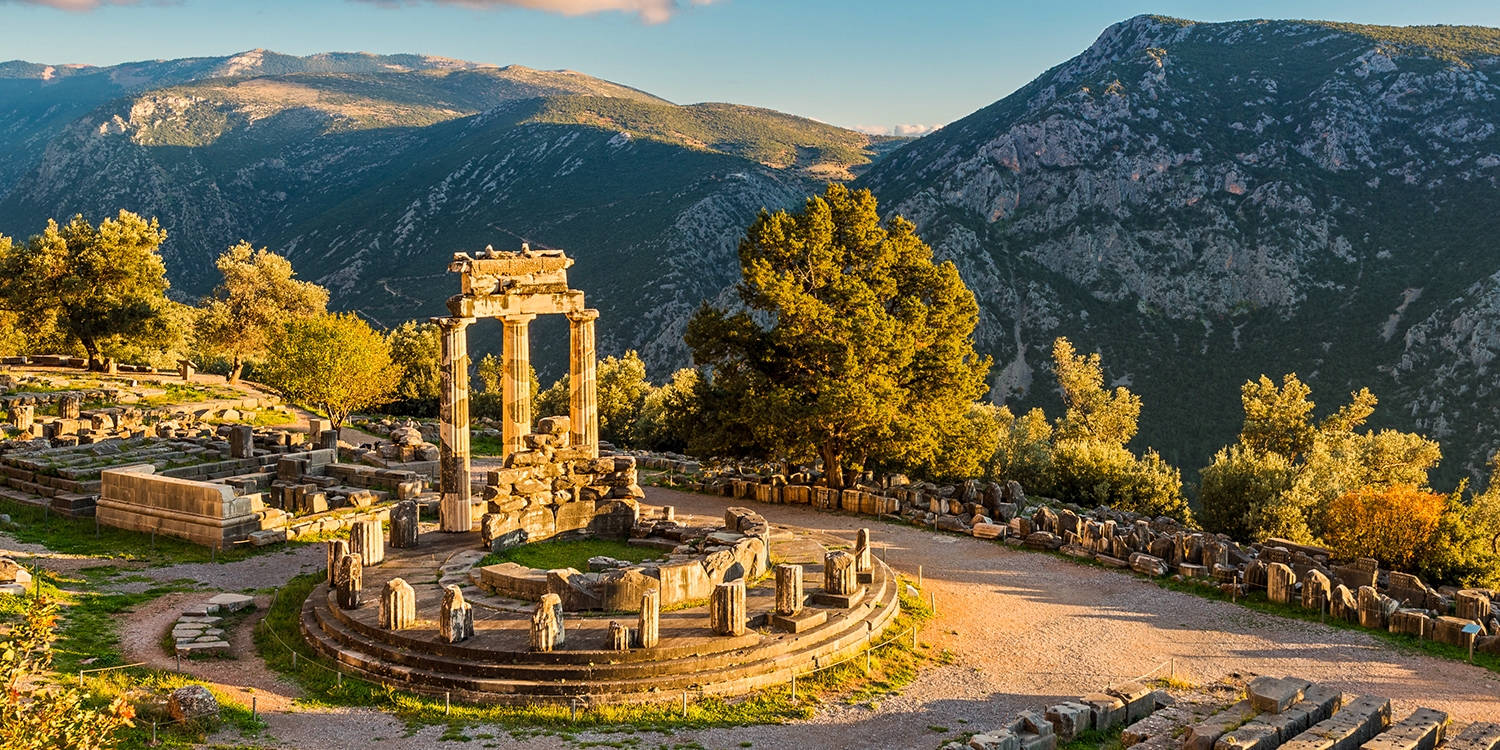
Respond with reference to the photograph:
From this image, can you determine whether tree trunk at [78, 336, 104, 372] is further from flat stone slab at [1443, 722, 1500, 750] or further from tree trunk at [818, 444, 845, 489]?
flat stone slab at [1443, 722, 1500, 750]

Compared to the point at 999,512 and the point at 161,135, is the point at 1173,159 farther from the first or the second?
the point at 161,135

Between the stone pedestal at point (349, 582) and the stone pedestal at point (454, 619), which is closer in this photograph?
the stone pedestal at point (454, 619)

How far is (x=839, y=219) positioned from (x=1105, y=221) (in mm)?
79237

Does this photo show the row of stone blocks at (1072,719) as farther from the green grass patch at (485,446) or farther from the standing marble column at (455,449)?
the green grass patch at (485,446)

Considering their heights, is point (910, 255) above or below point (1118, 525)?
above

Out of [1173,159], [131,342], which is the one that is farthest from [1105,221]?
[131,342]

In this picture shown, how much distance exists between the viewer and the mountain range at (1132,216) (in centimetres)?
8619

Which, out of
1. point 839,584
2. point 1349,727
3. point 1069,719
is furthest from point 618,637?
point 1349,727

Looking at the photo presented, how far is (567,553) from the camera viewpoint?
2688 cm

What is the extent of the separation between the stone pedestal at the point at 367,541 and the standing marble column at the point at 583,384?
7.11m

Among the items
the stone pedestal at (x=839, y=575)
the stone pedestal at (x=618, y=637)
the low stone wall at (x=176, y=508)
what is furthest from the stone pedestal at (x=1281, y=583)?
the low stone wall at (x=176, y=508)

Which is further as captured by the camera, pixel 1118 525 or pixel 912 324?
pixel 912 324

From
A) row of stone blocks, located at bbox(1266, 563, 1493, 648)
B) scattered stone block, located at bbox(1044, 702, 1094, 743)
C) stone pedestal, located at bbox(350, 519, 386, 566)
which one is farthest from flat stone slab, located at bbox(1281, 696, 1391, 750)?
stone pedestal, located at bbox(350, 519, 386, 566)

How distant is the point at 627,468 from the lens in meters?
30.0
